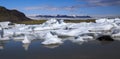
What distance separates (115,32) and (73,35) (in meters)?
2.21

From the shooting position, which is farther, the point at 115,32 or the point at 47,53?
the point at 115,32

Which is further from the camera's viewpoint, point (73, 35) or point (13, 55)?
point (73, 35)

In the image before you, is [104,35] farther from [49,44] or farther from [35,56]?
[35,56]

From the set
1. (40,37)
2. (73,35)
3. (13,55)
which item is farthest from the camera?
(73,35)

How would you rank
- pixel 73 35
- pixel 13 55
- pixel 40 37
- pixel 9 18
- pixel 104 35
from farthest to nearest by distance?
1. pixel 9 18
2. pixel 73 35
3. pixel 40 37
4. pixel 104 35
5. pixel 13 55

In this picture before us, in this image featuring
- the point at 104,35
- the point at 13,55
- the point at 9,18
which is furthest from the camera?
the point at 9,18

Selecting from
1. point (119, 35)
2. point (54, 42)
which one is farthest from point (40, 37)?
point (119, 35)

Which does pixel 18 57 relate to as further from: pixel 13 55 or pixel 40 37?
pixel 40 37

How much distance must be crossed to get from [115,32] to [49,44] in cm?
501

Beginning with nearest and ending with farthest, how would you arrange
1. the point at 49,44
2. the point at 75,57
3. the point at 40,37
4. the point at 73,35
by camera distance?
the point at 75,57 < the point at 49,44 < the point at 40,37 < the point at 73,35

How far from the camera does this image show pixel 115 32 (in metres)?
14.6

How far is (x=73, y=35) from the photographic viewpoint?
14641 mm

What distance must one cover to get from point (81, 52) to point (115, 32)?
248 inches

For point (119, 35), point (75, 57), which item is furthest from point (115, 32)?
point (75, 57)
